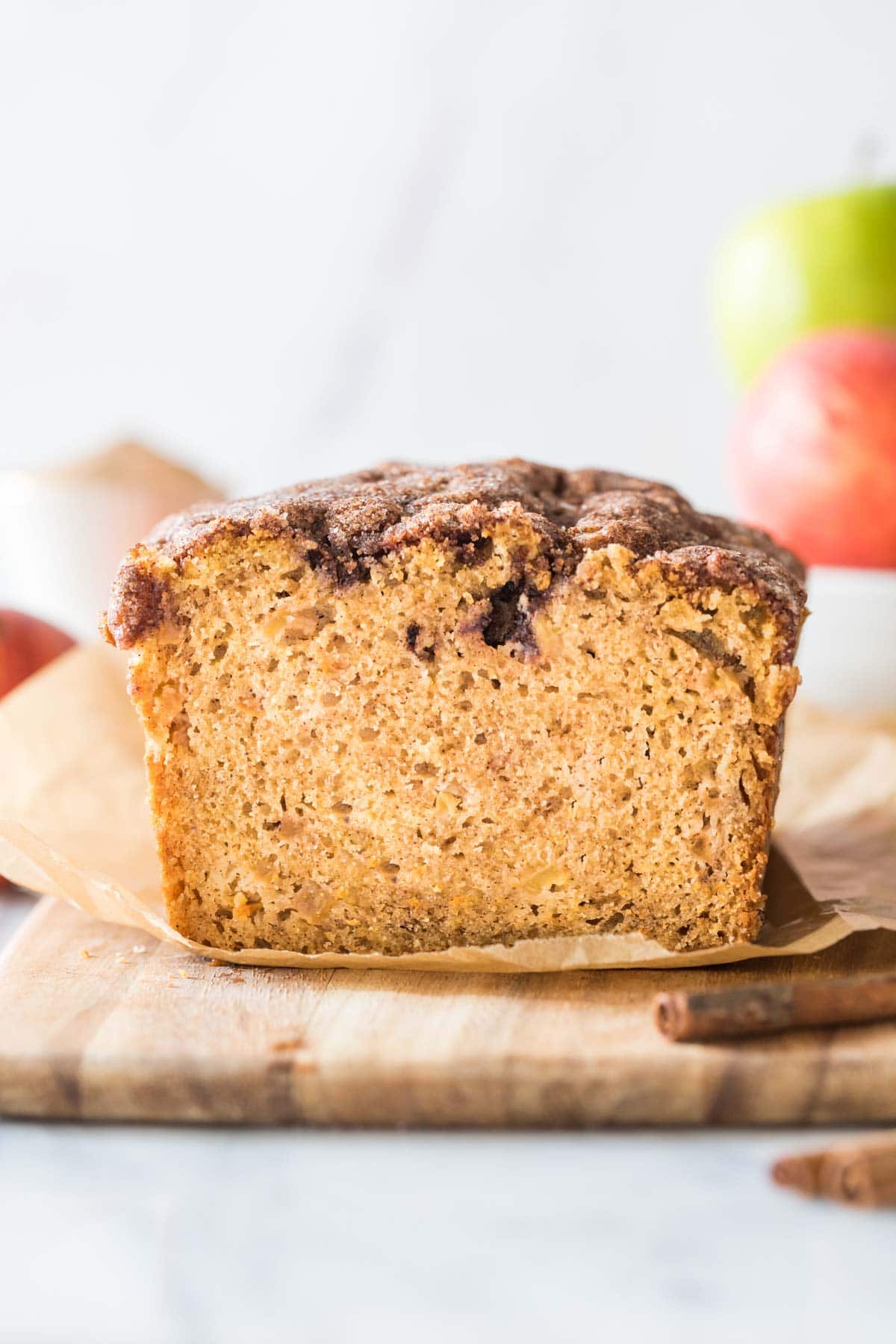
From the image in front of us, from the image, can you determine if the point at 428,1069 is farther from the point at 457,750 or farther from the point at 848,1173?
the point at 457,750

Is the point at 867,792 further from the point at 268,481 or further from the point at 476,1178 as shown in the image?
the point at 268,481

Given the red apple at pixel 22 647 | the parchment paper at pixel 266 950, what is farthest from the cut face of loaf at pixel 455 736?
the red apple at pixel 22 647

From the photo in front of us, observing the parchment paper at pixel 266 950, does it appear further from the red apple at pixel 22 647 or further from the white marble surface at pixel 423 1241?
the white marble surface at pixel 423 1241

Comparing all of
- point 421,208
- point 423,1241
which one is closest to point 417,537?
point 423,1241

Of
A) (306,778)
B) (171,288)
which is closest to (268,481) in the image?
(171,288)

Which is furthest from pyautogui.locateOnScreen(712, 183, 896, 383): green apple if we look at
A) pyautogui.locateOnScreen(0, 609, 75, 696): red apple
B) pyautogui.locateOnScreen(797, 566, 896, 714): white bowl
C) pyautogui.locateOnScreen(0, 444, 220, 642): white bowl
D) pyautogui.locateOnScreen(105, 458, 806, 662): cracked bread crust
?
pyautogui.locateOnScreen(105, 458, 806, 662): cracked bread crust
